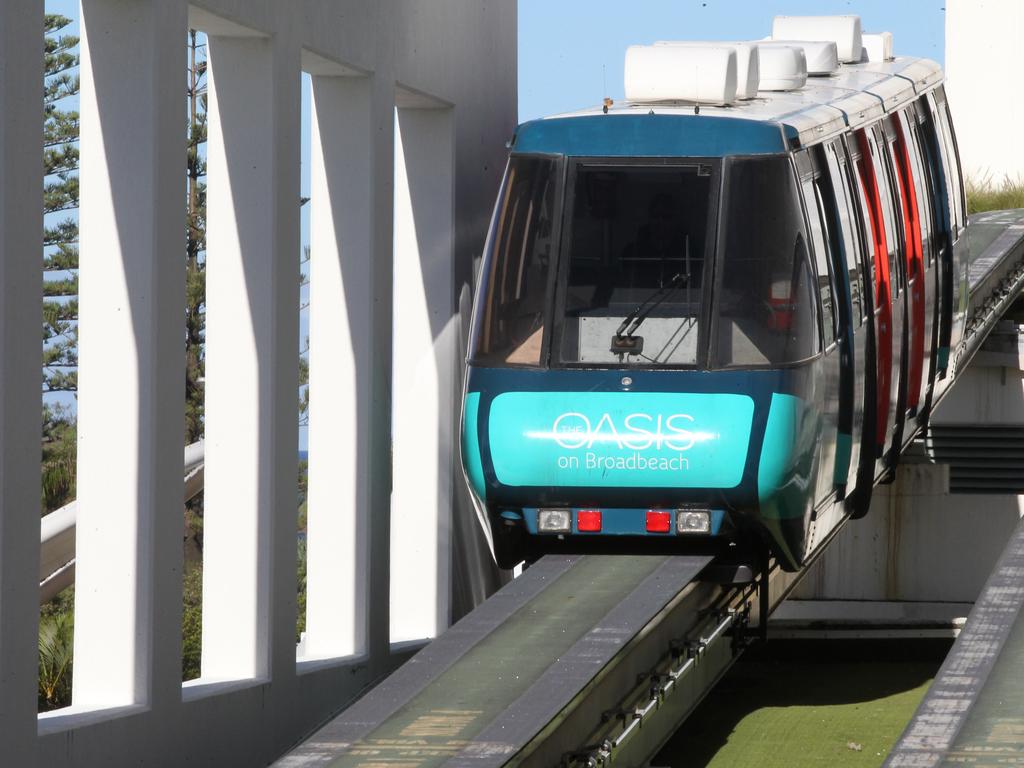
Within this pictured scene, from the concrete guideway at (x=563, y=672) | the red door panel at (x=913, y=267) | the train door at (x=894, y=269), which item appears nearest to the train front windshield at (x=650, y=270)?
the concrete guideway at (x=563, y=672)

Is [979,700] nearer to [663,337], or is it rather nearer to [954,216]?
[663,337]

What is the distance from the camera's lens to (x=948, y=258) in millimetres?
14961

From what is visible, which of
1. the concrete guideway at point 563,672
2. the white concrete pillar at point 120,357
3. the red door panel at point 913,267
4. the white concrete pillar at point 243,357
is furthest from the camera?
the red door panel at point 913,267

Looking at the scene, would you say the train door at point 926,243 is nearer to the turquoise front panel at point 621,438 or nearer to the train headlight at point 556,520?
the turquoise front panel at point 621,438

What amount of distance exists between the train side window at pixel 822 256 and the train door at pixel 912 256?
2.61 metres

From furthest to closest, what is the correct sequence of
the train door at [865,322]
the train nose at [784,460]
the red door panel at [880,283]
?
1. the red door panel at [880,283]
2. the train door at [865,322]
3. the train nose at [784,460]

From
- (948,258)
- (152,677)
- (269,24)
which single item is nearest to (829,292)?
(269,24)

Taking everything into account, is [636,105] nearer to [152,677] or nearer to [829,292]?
[829,292]

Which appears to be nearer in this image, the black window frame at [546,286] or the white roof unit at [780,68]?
the black window frame at [546,286]

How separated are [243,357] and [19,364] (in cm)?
262

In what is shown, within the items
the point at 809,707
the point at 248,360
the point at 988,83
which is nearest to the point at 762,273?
the point at 248,360

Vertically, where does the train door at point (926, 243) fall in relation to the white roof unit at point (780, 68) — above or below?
below

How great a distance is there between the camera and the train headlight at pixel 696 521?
969cm

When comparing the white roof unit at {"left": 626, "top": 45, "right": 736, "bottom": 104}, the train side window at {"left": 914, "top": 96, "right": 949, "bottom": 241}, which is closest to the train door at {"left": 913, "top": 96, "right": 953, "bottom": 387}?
the train side window at {"left": 914, "top": 96, "right": 949, "bottom": 241}
